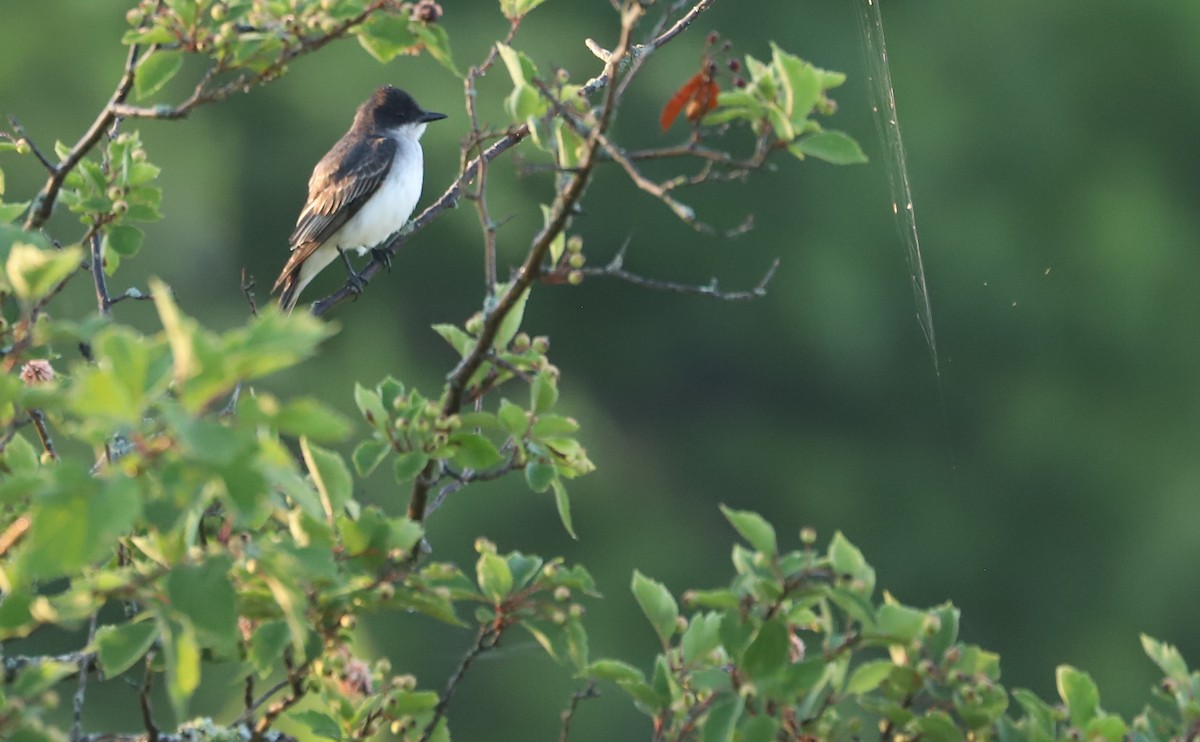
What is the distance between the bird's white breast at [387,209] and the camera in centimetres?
517

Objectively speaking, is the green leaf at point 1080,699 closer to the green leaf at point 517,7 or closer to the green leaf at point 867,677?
the green leaf at point 867,677

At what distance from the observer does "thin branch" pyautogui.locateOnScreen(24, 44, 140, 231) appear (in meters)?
2.19

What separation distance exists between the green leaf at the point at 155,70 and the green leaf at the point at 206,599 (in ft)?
2.60

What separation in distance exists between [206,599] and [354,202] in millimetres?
3751

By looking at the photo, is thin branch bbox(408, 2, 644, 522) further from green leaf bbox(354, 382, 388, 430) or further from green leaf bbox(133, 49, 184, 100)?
green leaf bbox(133, 49, 184, 100)

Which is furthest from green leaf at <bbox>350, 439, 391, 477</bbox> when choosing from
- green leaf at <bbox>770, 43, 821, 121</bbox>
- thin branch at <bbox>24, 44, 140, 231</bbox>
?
green leaf at <bbox>770, 43, 821, 121</bbox>

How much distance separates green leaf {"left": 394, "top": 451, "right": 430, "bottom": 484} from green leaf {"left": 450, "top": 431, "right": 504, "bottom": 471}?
1.5 inches

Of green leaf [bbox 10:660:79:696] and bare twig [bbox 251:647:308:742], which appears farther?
bare twig [bbox 251:647:308:742]

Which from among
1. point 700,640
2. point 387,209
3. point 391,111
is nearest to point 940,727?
point 700,640

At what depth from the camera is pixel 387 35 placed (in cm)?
209

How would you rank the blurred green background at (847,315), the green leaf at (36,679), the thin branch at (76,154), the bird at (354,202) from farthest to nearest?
the blurred green background at (847,315)
the bird at (354,202)
the thin branch at (76,154)
the green leaf at (36,679)

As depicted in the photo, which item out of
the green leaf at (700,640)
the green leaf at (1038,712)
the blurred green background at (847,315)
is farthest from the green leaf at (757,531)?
the blurred green background at (847,315)

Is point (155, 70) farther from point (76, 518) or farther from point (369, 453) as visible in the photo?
point (76, 518)

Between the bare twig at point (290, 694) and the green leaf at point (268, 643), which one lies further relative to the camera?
the bare twig at point (290, 694)
